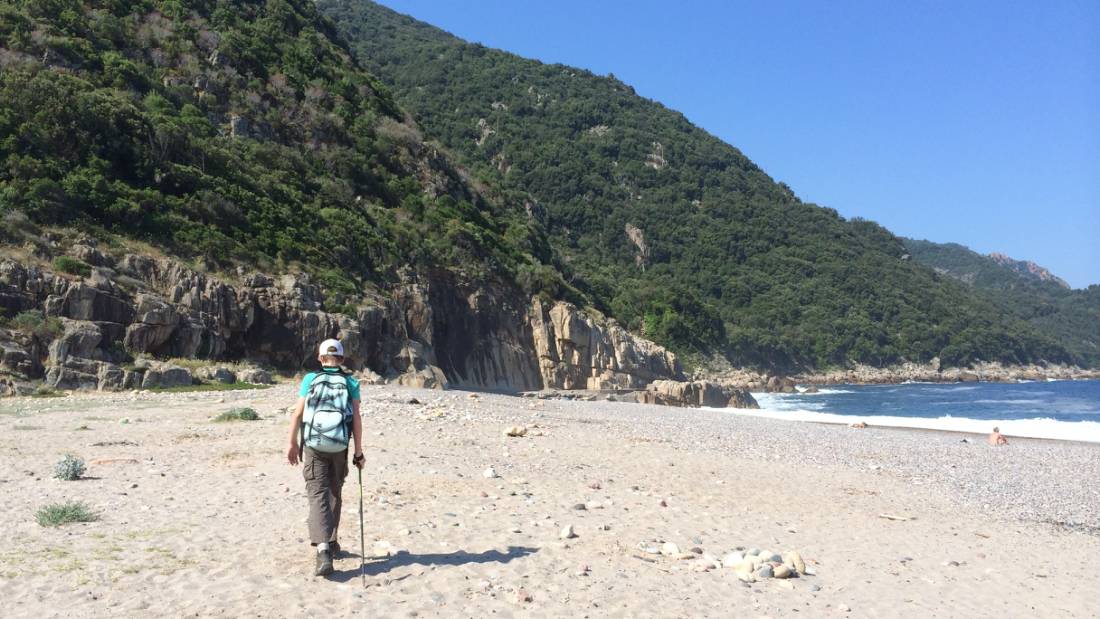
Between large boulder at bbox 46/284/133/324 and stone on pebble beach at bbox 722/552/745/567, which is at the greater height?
large boulder at bbox 46/284/133/324

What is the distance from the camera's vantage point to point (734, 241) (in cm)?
11212

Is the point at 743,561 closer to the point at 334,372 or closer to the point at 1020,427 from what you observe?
the point at 334,372

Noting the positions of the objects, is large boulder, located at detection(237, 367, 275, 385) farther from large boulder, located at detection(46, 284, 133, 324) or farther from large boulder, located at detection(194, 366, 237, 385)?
large boulder, located at detection(46, 284, 133, 324)

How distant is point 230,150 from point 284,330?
532 inches

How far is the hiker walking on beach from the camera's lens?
5406 millimetres

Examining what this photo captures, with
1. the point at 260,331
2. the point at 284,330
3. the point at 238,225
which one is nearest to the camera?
the point at 260,331

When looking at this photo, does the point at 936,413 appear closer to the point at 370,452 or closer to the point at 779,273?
the point at 370,452

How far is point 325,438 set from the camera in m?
5.40

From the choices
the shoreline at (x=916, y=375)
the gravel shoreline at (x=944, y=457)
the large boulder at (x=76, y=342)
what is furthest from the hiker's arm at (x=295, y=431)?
the shoreline at (x=916, y=375)

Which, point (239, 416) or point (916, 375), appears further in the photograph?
point (916, 375)

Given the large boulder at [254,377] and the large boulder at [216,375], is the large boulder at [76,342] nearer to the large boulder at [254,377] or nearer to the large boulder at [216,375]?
the large boulder at [216,375]

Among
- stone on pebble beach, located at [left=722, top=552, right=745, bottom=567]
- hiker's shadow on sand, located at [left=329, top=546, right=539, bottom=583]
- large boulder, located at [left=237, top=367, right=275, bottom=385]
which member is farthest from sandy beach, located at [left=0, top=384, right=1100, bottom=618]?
large boulder, located at [left=237, top=367, right=275, bottom=385]

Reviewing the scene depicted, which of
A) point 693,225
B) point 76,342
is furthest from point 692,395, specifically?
point 693,225

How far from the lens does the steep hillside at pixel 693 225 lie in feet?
329
